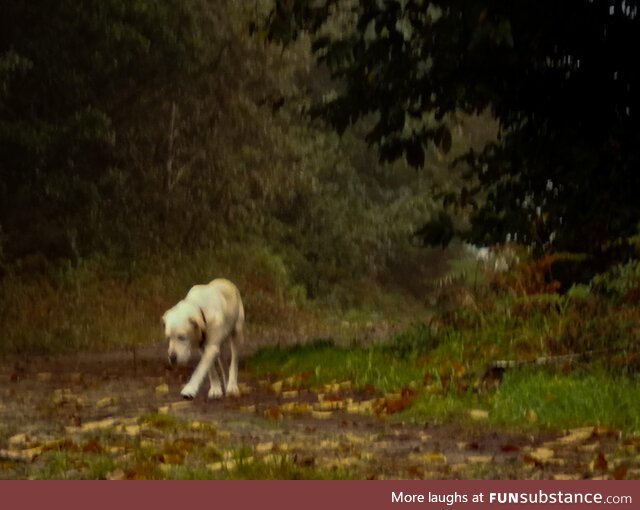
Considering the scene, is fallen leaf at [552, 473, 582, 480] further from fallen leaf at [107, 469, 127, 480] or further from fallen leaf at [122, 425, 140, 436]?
fallen leaf at [122, 425, 140, 436]

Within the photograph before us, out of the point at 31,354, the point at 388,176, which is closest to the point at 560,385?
the point at 31,354

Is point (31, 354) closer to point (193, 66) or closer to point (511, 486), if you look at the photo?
point (193, 66)

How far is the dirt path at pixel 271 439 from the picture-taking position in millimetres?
7324

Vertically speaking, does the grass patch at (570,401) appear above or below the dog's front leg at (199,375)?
above

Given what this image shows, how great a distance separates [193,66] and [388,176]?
32.1 ft

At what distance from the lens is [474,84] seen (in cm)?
1450

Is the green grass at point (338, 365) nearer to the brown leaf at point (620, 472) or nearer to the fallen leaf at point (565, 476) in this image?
the fallen leaf at point (565, 476)

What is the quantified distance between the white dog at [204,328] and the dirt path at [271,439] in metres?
0.25

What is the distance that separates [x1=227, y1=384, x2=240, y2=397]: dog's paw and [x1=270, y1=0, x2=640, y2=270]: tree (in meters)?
4.15

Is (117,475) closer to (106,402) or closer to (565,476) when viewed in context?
(565,476)

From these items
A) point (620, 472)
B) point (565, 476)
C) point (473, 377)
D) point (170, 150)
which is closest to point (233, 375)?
point (473, 377)

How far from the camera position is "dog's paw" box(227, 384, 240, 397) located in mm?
12347

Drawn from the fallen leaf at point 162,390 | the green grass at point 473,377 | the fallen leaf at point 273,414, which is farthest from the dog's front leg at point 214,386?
the fallen leaf at point 273,414

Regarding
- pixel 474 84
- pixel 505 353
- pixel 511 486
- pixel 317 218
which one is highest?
pixel 474 84
